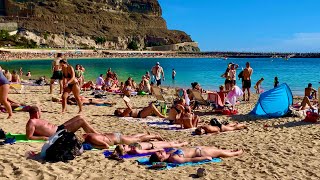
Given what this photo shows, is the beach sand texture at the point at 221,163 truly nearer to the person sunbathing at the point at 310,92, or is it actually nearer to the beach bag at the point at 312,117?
the beach bag at the point at 312,117

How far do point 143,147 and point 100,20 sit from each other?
125 metres

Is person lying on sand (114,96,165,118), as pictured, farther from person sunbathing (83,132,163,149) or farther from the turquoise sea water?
the turquoise sea water

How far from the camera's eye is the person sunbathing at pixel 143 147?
638 cm

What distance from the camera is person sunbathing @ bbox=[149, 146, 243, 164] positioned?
612 centimetres

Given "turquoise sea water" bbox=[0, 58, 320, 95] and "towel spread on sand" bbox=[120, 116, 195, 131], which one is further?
"turquoise sea water" bbox=[0, 58, 320, 95]

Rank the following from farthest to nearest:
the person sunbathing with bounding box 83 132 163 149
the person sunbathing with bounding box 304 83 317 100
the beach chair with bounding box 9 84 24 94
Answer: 1. the beach chair with bounding box 9 84 24 94
2. the person sunbathing with bounding box 304 83 317 100
3. the person sunbathing with bounding box 83 132 163 149

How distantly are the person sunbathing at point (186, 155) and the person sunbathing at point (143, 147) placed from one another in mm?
461

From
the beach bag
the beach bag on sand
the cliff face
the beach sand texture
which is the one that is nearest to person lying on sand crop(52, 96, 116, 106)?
the beach sand texture

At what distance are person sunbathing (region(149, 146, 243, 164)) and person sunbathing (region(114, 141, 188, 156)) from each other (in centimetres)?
46

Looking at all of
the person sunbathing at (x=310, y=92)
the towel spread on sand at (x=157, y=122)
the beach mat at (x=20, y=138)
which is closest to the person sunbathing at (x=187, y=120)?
the towel spread on sand at (x=157, y=122)

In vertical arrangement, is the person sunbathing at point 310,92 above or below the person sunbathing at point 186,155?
above

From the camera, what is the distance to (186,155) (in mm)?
6258

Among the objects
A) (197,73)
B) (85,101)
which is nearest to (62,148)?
(85,101)

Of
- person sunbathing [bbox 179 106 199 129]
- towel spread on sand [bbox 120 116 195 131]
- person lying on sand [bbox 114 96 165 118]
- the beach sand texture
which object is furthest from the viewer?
person lying on sand [bbox 114 96 165 118]
